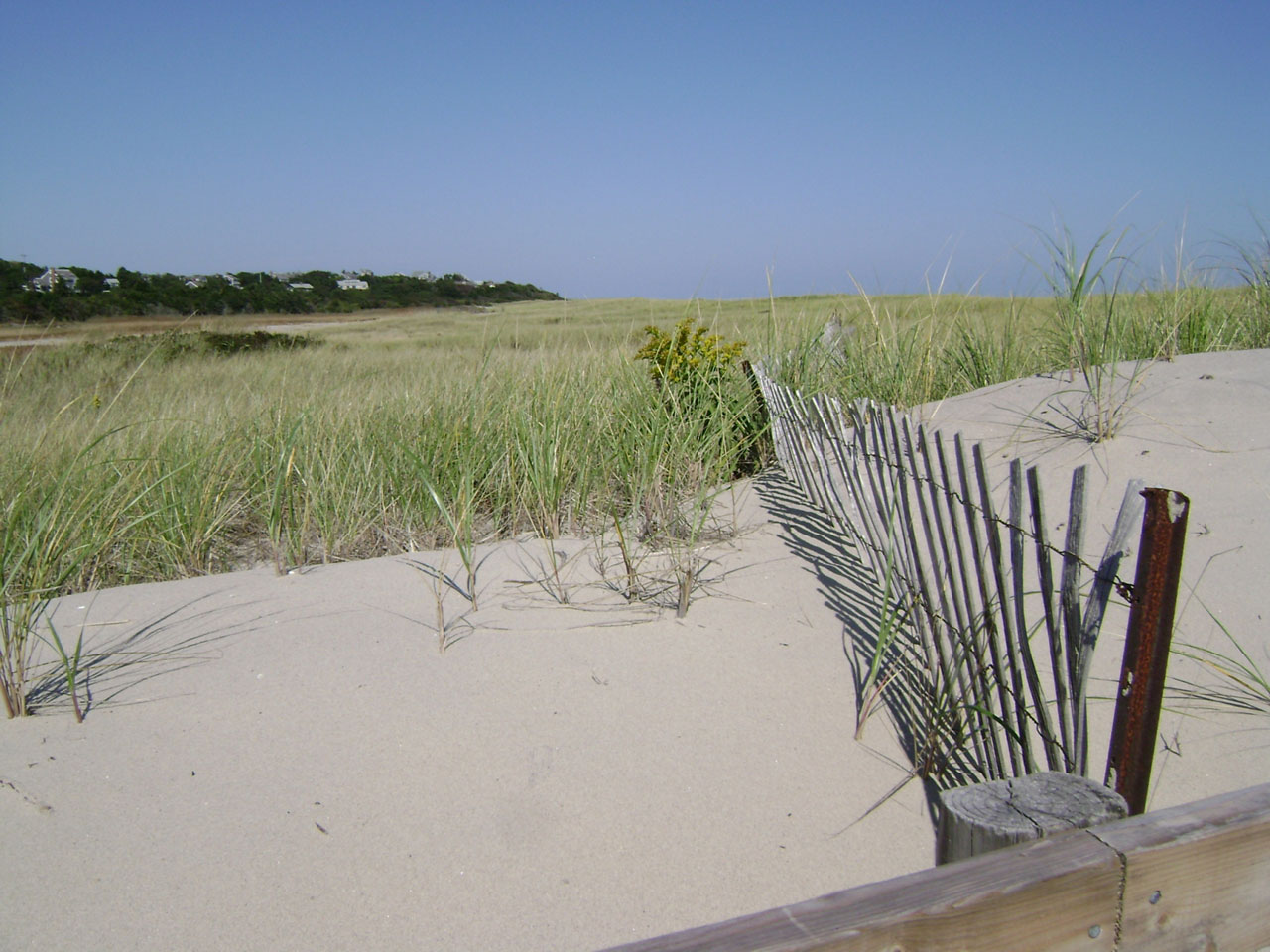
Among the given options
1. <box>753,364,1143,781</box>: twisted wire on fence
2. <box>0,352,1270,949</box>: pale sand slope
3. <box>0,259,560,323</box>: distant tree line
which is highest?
<box>0,259,560,323</box>: distant tree line

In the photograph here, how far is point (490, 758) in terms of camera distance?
6.97 ft

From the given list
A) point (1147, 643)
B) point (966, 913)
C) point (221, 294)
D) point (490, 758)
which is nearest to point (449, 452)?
point (490, 758)

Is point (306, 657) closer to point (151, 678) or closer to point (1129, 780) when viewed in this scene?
point (151, 678)

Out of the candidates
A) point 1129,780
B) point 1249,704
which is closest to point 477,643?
point 1129,780

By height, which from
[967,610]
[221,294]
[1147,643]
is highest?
[221,294]

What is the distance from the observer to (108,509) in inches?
139

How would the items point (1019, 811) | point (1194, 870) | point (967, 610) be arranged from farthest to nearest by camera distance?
1. point (967, 610)
2. point (1019, 811)
3. point (1194, 870)

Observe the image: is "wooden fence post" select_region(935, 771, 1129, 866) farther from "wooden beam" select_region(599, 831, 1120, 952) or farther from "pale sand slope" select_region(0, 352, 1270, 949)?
"pale sand slope" select_region(0, 352, 1270, 949)

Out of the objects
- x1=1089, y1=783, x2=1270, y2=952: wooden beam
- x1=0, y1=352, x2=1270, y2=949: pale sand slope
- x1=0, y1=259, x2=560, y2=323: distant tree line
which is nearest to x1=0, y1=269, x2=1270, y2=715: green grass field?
x1=0, y1=352, x2=1270, y2=949: pale sand slope

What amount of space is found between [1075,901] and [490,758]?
4.84 feet

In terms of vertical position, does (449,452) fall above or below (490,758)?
above

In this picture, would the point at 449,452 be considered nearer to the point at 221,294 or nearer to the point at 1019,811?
the point at 1019,811

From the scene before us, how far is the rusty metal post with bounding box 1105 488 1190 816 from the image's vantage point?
1.19 metres

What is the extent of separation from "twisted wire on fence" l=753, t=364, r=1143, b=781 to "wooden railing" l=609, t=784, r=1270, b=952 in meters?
0.42
